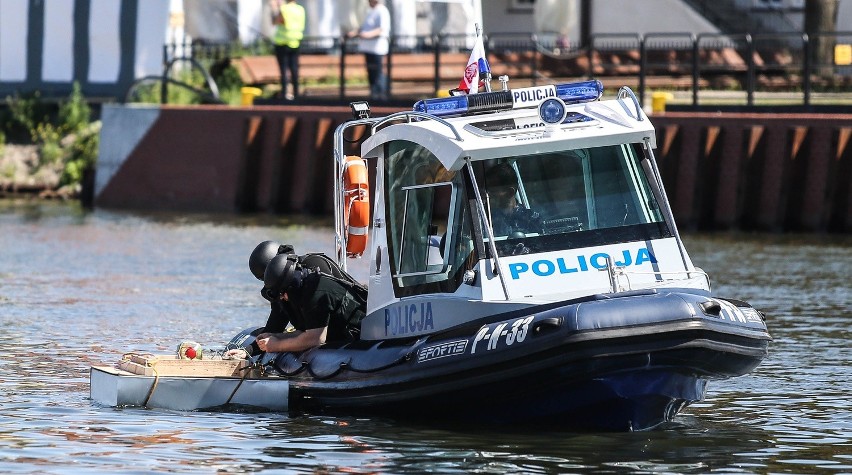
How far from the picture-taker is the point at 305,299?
11.5 meters

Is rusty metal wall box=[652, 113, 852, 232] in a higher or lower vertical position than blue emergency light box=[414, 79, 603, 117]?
lower

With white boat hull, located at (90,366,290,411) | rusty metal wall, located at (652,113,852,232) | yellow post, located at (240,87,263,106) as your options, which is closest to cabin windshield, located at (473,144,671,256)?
white boat hull, located at (90,366,290,411)

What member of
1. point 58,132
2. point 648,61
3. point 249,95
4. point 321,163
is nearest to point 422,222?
point 321,163

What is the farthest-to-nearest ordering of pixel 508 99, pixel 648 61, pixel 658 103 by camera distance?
pixel 648 61, pixel 658 103, pixel 508 99

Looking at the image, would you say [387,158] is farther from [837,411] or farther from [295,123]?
[295,123]

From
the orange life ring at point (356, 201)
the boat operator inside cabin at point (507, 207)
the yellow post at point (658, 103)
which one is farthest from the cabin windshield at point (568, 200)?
the yellow post at point (658, 103)

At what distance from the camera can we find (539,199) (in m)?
11.0

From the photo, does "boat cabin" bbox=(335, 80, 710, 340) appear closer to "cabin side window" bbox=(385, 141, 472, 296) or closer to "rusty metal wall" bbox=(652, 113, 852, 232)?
"cabin side window" bbox=(385, 141, 472, 296)

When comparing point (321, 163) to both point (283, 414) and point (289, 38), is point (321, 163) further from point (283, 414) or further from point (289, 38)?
point (283, 414)

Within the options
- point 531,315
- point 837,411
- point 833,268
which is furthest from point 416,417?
point 833,268

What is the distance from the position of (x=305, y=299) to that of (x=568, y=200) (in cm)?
184

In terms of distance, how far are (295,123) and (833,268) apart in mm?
10082

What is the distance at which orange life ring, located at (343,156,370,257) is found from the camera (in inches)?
457

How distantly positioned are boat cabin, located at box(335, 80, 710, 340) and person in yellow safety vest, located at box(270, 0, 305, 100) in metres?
15.1
